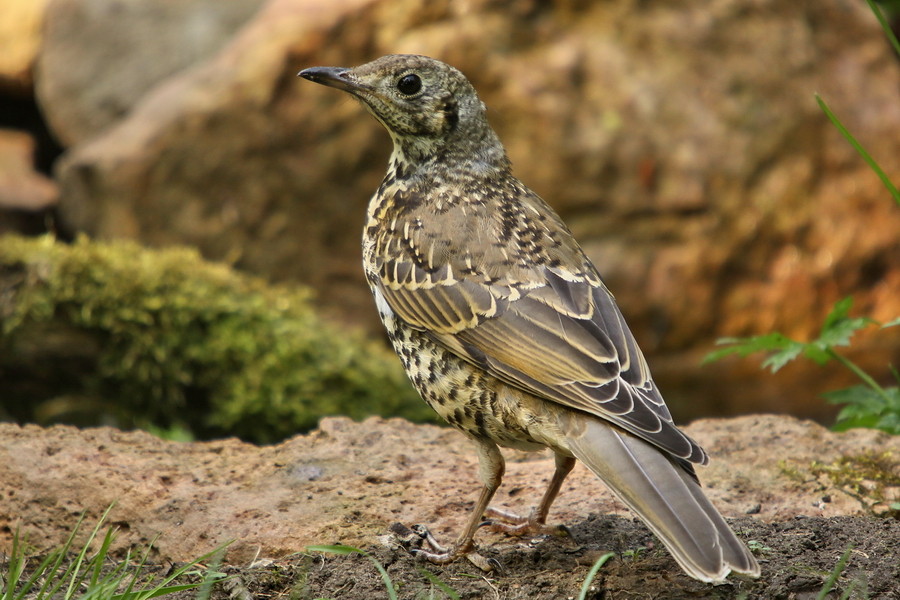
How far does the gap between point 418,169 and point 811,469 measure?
2173mm

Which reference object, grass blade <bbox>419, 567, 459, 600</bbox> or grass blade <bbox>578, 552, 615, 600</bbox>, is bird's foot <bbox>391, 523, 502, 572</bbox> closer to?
grass blade <bbox>419, 567, 459, 600</bbox>

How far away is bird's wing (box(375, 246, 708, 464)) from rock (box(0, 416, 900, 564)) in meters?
0.80

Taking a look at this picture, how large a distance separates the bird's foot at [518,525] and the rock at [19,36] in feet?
25.6

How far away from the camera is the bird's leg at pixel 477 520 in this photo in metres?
4.03

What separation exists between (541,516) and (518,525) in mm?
121

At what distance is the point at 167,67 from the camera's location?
10.2m

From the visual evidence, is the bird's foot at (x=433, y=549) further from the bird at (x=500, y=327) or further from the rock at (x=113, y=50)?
the rock at (x=113, y=50)

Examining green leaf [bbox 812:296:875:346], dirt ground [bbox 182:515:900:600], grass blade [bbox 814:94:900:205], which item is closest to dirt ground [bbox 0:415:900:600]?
dirt ground [bbox 182:515:900:600]

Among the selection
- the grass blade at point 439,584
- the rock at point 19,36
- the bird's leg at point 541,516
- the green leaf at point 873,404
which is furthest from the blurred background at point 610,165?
the grass blade at point 439,584

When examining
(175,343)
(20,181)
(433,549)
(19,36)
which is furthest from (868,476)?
(19,36)

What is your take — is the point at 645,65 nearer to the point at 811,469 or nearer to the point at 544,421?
the point at 811,469

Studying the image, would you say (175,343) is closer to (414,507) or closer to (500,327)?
(414,507)

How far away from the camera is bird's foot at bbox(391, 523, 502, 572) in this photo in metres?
4.00

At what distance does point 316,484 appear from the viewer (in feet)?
15.3
